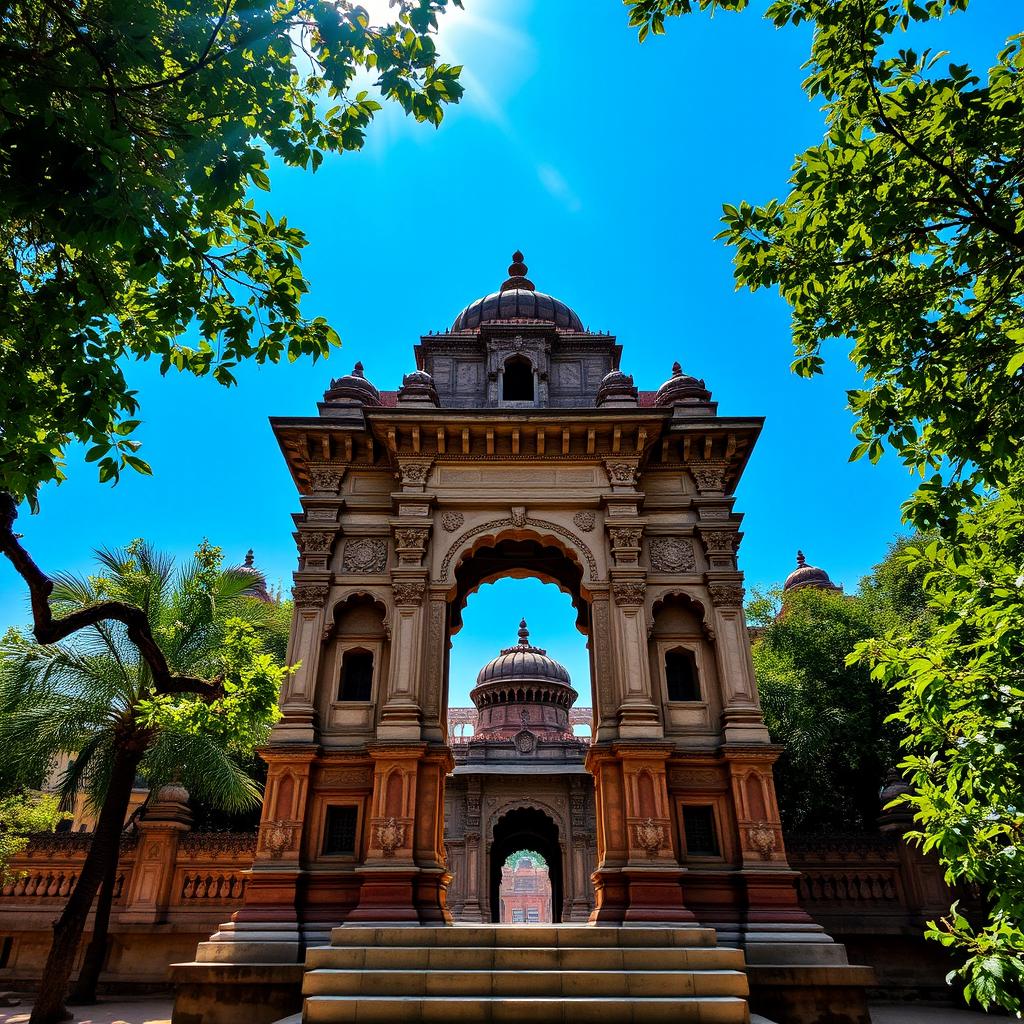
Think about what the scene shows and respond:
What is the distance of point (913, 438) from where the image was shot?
7.06 meters

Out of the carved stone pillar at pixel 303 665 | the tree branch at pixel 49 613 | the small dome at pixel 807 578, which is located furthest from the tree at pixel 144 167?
the small dome at pixel 807 578

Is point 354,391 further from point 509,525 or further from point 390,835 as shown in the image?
point 390,835

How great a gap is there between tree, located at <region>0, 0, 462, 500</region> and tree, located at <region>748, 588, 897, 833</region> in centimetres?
2041

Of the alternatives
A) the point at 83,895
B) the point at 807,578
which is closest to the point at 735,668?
the point at 83,895

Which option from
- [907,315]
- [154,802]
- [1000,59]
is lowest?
[154,802]

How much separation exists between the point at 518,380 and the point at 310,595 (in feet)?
26.7

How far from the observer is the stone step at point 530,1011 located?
9234mm

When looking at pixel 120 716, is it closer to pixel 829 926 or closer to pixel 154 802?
pixel 154 802

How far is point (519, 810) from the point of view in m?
30.9

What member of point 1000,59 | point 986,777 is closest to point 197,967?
point 986,777

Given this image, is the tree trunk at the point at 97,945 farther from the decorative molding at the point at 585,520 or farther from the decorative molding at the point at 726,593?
the decorative molding at the point at 726,593

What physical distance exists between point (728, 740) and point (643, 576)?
3563 mm

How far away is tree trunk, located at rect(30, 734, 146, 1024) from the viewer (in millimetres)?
12852

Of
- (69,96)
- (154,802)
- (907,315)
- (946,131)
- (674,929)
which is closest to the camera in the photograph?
(69,96)
